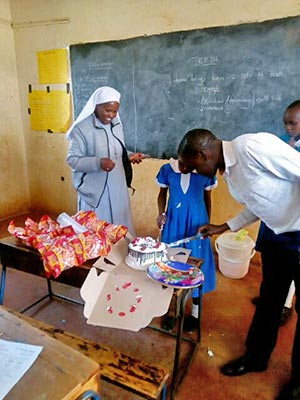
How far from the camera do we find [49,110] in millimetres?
3787

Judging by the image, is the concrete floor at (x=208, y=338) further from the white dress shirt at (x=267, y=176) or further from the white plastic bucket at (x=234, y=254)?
the white dress shirt at (x=267, y=176)

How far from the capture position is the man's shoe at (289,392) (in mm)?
1367

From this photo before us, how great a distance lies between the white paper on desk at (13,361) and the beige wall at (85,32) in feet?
7.76

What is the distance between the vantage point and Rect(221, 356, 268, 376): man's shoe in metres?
1.59

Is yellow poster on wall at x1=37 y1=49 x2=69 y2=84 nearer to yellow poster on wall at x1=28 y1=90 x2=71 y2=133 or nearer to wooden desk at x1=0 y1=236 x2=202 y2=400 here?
yellow poster on wall at x1=28 y1=90 x2=71 y2=133

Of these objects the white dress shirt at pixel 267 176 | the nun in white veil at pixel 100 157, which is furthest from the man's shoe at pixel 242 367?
the nun in white veil at pixel 100 157

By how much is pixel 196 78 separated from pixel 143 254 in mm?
2014

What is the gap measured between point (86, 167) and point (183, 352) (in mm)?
1287

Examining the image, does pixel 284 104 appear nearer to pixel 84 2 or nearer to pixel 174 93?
pixel 174 93

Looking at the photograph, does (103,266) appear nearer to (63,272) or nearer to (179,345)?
(63,272)

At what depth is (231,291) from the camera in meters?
2.41

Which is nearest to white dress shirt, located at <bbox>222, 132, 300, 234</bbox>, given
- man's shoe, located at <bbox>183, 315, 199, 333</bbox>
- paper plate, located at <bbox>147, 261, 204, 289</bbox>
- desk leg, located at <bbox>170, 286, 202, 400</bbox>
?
paper plate, located at <bbox>147, 261, 204, 289</bbox>

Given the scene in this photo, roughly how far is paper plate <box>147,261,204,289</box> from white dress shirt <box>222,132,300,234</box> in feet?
1.23

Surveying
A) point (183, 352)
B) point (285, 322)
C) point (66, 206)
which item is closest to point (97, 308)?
point (183, 352)
